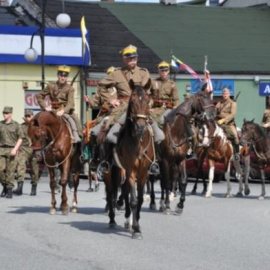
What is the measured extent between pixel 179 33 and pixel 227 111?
22017 millimetres

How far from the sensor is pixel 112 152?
15148 millimetres

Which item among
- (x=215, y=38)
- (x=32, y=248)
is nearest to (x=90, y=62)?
(x=215, y=38)

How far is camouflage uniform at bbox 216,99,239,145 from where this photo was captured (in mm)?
24609

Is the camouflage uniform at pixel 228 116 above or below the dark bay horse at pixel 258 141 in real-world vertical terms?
above

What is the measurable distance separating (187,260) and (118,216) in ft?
18.4

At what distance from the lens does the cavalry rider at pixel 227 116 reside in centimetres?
2452

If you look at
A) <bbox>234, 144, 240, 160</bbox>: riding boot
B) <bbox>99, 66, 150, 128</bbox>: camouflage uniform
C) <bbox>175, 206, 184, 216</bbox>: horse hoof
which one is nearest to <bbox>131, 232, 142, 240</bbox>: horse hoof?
<bbox>99, 66, 150, 128</bbox>: camouflage uniform

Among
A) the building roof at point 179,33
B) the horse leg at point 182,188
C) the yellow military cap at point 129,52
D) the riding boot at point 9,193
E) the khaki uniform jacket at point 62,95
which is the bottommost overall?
the riding boot at point 9,193

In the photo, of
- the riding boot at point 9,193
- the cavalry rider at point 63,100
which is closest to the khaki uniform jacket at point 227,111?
the riding boot at point 9,193

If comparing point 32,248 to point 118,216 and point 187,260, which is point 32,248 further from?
point 118,216

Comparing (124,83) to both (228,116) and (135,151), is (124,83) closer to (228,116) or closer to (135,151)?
(135,151)

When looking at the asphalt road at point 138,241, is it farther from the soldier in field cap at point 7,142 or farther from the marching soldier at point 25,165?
the marching soldier at point 25,165

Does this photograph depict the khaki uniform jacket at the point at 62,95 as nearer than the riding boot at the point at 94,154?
No

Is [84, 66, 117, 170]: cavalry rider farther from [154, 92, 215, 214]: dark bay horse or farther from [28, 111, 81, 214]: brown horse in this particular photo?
[154, 92, 215, 214]: dark bay horse
